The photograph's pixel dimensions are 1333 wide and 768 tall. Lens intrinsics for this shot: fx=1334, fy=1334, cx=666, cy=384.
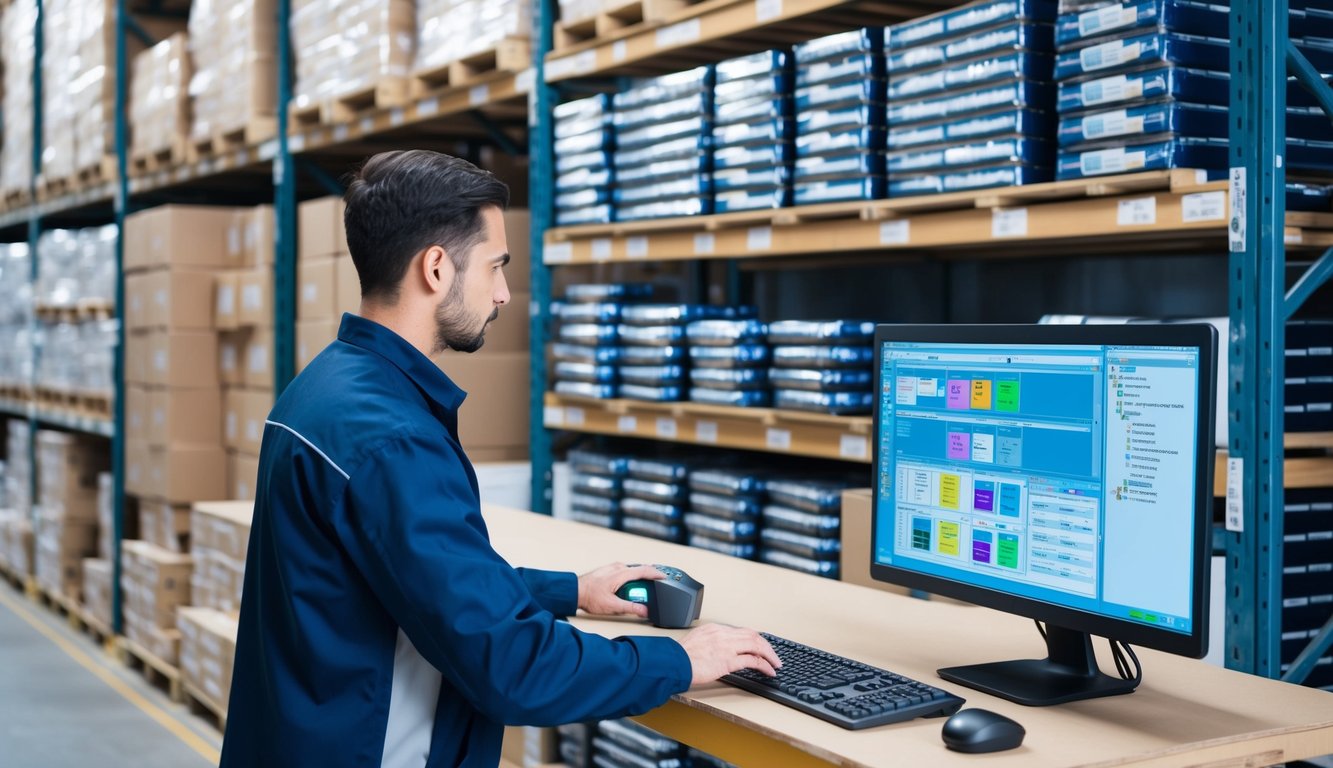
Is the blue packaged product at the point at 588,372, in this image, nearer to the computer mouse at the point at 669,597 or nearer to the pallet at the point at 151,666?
the computer mouse at the point at 669,597

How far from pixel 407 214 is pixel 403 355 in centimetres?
22

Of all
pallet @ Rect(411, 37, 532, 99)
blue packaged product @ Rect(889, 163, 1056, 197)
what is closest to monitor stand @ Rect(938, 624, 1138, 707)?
blue packaged product @ Rect(889, 163, 1056, 197)

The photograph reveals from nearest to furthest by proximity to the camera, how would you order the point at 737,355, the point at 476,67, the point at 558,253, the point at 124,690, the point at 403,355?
1. the point at 403,355
2. the point at 737,355
3. the point at 558,253
4. the point at 476,67
5. the point at 124,690

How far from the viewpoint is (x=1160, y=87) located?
108 inches

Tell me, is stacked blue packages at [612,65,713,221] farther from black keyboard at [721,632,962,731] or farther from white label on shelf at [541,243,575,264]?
black keyboard at [721,632,962,731]

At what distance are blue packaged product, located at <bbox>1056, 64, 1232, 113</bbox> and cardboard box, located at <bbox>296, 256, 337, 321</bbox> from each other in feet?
11.6

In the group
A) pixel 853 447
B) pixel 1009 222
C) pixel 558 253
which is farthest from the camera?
pixel 558 253

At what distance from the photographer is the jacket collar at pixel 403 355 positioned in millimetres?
2055

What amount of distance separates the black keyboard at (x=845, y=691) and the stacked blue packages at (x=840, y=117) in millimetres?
1684

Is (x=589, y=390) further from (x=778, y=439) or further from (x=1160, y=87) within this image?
(x=1160, y=87)

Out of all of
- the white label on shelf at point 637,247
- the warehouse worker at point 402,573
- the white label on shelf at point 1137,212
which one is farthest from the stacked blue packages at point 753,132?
the warehouse worker at point 402,573

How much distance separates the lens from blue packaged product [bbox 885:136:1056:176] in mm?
3072

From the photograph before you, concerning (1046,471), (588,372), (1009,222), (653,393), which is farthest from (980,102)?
(588,372)

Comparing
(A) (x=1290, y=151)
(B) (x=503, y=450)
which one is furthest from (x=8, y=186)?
(A) (x=1290, y=151)
